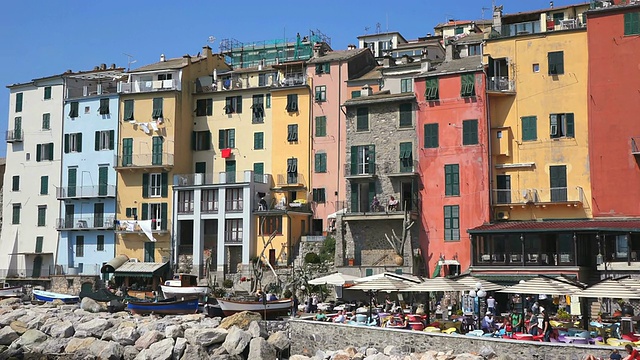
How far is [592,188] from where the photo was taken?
43.1 metres

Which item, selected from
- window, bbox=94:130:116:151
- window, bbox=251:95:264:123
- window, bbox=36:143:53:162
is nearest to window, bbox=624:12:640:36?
window, bbox=251:95:264:123

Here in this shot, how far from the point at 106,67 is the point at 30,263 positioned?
18067 mm

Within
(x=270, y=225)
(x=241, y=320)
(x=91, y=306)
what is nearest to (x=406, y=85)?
(x=270, y=225)

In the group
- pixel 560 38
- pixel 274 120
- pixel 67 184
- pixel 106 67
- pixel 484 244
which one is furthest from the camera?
pixel 106 67

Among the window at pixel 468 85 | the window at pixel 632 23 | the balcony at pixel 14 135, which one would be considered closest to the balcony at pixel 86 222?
the balcony at pixel 14 135

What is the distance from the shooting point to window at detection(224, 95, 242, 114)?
58406mm

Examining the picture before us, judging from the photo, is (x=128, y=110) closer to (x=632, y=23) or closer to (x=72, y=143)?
(x=72, y=143)

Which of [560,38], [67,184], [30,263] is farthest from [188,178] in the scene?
[560,38]

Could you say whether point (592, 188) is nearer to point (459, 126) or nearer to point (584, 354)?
point (459, 126)

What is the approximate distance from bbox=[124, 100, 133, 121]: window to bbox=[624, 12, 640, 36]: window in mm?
35320

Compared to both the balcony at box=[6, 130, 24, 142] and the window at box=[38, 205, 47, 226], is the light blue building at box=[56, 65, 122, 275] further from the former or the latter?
the balcony at box=[6, 130, 24, 142]

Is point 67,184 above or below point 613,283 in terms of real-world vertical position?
above

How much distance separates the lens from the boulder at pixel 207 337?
33688 millimetres

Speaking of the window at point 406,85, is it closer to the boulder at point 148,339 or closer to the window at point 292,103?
the window at point 292,103
